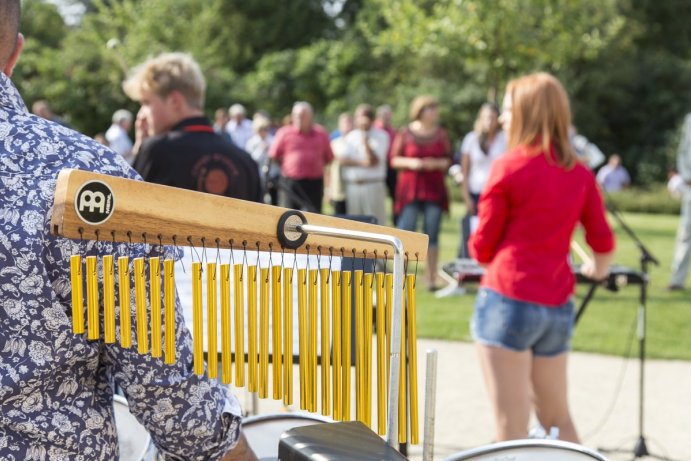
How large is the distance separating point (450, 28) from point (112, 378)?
1961 cm

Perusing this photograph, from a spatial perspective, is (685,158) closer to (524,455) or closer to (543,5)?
(524,455)

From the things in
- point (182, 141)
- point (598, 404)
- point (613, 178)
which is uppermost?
point (613, 178)

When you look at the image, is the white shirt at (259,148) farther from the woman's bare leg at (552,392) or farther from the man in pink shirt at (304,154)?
the woman's bare leg at (552,392)

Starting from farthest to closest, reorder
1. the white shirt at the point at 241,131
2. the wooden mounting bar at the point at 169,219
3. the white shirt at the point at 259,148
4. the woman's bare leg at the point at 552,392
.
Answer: the white shirt at the point at 241,131 < the white shirt at the point at 259,148 < the woman's bare leg at the point at 552,392 < the wooden mounting bar at the point at 169,219

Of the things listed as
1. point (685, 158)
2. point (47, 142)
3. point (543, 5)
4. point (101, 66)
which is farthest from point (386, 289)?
point (101, 66)

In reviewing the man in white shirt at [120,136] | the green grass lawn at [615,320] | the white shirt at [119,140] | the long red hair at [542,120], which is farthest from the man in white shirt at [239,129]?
the long red hair at [542,120]

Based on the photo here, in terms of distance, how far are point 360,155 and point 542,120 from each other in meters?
8.18

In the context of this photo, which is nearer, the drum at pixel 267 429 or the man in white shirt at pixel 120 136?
the drum at pixel 267 429

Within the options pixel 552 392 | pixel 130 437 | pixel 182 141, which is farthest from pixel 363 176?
pixel 130 437

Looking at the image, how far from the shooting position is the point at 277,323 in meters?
1.93

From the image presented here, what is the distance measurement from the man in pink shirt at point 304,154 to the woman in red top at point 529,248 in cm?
821

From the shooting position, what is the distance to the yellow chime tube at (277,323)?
1.72m

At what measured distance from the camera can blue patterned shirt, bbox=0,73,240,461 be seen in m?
1.71

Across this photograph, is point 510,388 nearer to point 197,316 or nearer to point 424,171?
point 197,316
